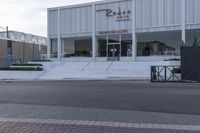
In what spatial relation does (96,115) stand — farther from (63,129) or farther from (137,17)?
(137,17)

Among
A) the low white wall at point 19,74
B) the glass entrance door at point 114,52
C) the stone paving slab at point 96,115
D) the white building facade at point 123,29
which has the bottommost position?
the low white wall at point 19,74

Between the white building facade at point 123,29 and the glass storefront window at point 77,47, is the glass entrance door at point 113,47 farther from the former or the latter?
the glass storefront window at point 77,47

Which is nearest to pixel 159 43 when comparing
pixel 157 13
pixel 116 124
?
pixel 157 13

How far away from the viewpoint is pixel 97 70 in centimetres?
3947

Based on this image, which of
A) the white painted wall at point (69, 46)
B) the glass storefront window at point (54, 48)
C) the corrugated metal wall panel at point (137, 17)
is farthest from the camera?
the glass storefront window at point (54, 48)

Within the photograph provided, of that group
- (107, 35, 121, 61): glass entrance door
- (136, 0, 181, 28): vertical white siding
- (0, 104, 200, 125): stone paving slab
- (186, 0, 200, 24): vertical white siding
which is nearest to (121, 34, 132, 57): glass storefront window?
(107, 35, 121, 61): glass entrance door

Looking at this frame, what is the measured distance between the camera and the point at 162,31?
142 ft

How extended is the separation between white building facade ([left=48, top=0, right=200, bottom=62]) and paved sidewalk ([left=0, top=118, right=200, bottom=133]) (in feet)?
107

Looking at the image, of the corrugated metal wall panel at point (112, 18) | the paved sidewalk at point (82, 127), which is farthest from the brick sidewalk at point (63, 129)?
the corrugated metal wall panel at point (112, 18)

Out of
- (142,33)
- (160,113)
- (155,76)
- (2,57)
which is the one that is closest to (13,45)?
(2,57)

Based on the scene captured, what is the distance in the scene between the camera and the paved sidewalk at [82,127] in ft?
27.1

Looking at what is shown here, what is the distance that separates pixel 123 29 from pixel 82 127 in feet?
124

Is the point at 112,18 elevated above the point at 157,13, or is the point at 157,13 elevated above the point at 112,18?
the point at 157,13

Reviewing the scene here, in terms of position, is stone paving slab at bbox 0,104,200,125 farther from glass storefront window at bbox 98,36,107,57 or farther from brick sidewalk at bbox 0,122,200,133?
glass storefront window at bbox 98,36,107,57
